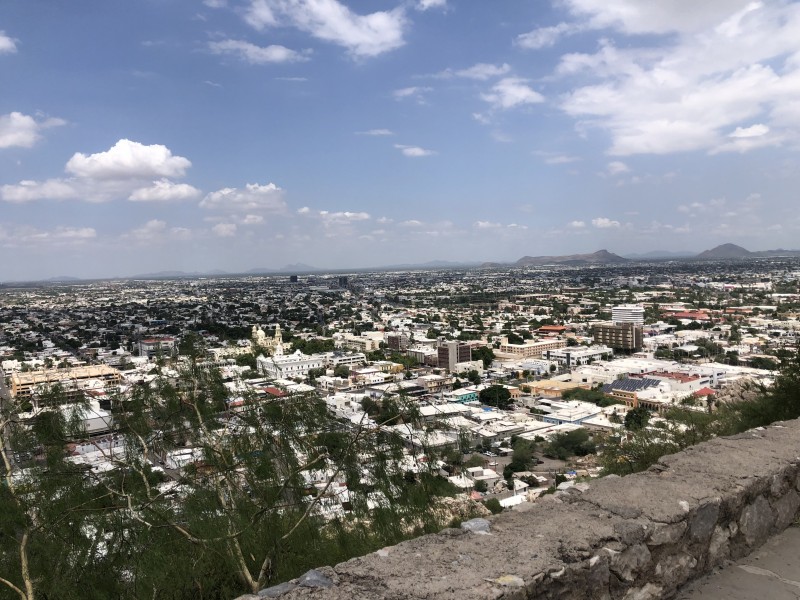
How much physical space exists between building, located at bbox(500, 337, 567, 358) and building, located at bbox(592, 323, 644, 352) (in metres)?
4.21

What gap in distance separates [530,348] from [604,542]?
132 ft

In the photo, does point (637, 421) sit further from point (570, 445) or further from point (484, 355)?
point (484, 355)

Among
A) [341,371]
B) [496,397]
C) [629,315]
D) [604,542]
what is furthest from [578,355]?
[604,542]

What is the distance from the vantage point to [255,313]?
62281 millimetres

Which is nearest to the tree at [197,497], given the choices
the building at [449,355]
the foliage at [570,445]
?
the foliage at [570,445]

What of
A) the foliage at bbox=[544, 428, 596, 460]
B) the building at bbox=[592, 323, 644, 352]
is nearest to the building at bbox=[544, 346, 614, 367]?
the building at bbox=[592, 323, 644, 352]

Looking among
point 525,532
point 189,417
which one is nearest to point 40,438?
point 189,417

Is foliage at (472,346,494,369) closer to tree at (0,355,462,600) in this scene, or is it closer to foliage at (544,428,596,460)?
foliage at (544,428,596,460)

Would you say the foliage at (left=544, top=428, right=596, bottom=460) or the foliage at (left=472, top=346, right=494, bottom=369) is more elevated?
the foliage at (left=544, top=428, right=596, bottom=460)

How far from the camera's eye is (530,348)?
135ft

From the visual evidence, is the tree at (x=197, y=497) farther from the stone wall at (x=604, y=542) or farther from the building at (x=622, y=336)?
the building at (x=622, y=336)

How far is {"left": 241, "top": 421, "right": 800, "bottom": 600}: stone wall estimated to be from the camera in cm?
189

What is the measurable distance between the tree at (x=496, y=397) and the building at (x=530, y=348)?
13834mm

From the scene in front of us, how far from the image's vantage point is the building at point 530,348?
40.8 m
